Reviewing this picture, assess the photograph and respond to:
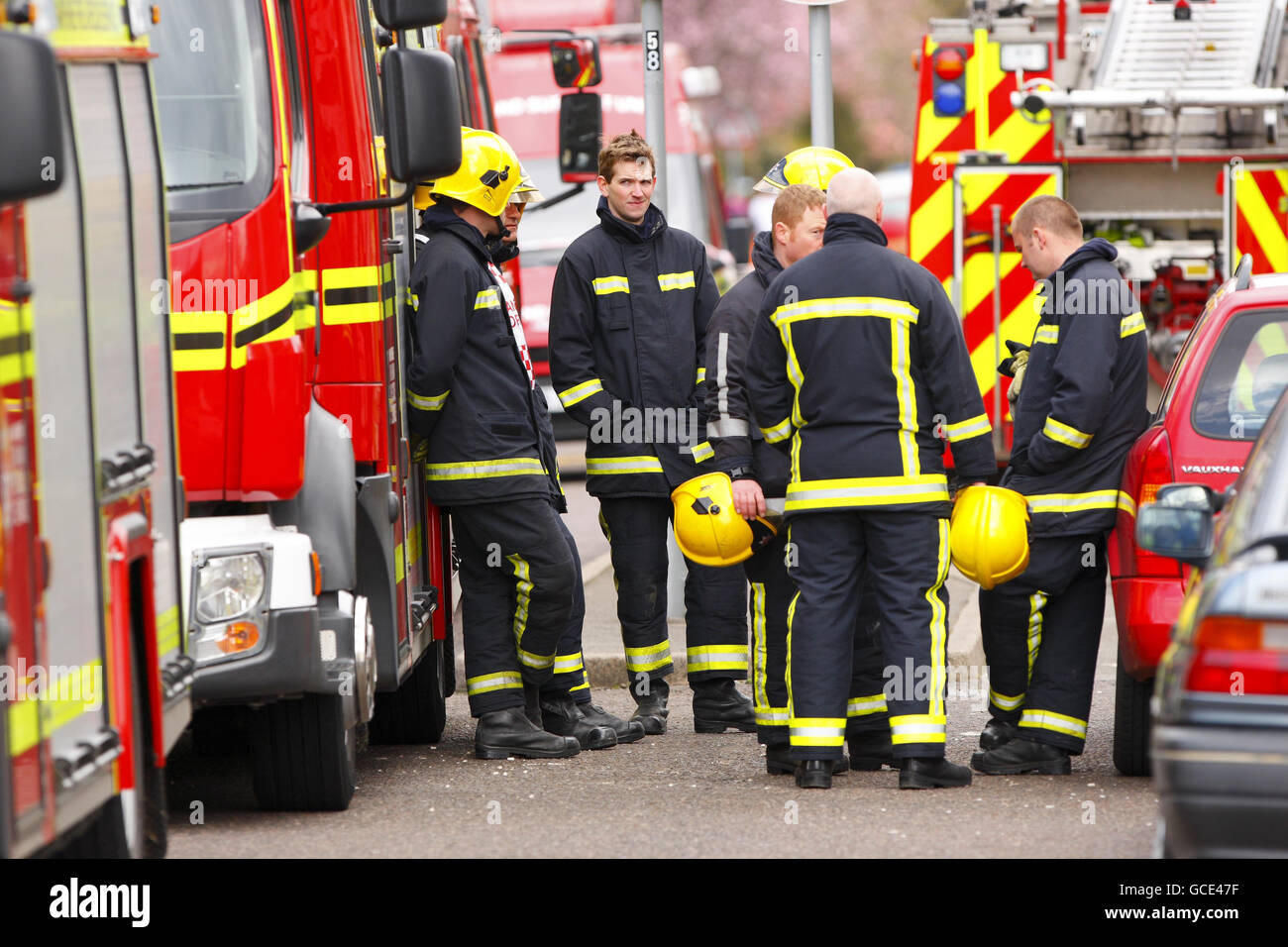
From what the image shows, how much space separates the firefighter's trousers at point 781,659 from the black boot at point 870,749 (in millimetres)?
32

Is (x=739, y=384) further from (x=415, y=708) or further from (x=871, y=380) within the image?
(x=415, y=708)

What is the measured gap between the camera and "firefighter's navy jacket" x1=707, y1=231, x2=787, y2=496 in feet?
21.4

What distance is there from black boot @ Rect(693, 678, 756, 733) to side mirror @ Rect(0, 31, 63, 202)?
14.1 ft

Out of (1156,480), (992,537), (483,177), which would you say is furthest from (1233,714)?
(483,177)

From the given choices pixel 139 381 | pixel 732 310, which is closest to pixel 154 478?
pixel 139 381

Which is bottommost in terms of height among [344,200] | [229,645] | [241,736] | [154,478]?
[241,736]

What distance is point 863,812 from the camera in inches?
234

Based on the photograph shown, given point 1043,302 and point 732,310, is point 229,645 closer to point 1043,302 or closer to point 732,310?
point 732,310

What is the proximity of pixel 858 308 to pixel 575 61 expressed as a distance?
527 centimetres

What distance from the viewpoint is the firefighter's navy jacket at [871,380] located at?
6082 millimetres

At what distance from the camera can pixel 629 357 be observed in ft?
23.6

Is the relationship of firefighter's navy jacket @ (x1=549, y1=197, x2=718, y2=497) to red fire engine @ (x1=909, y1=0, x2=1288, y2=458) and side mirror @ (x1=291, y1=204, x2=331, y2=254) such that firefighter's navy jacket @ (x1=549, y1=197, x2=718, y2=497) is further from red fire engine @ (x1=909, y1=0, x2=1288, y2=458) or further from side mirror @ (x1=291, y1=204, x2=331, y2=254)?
red fire engine @ (x1=909, y1=0, x2=1288, y2=458)
